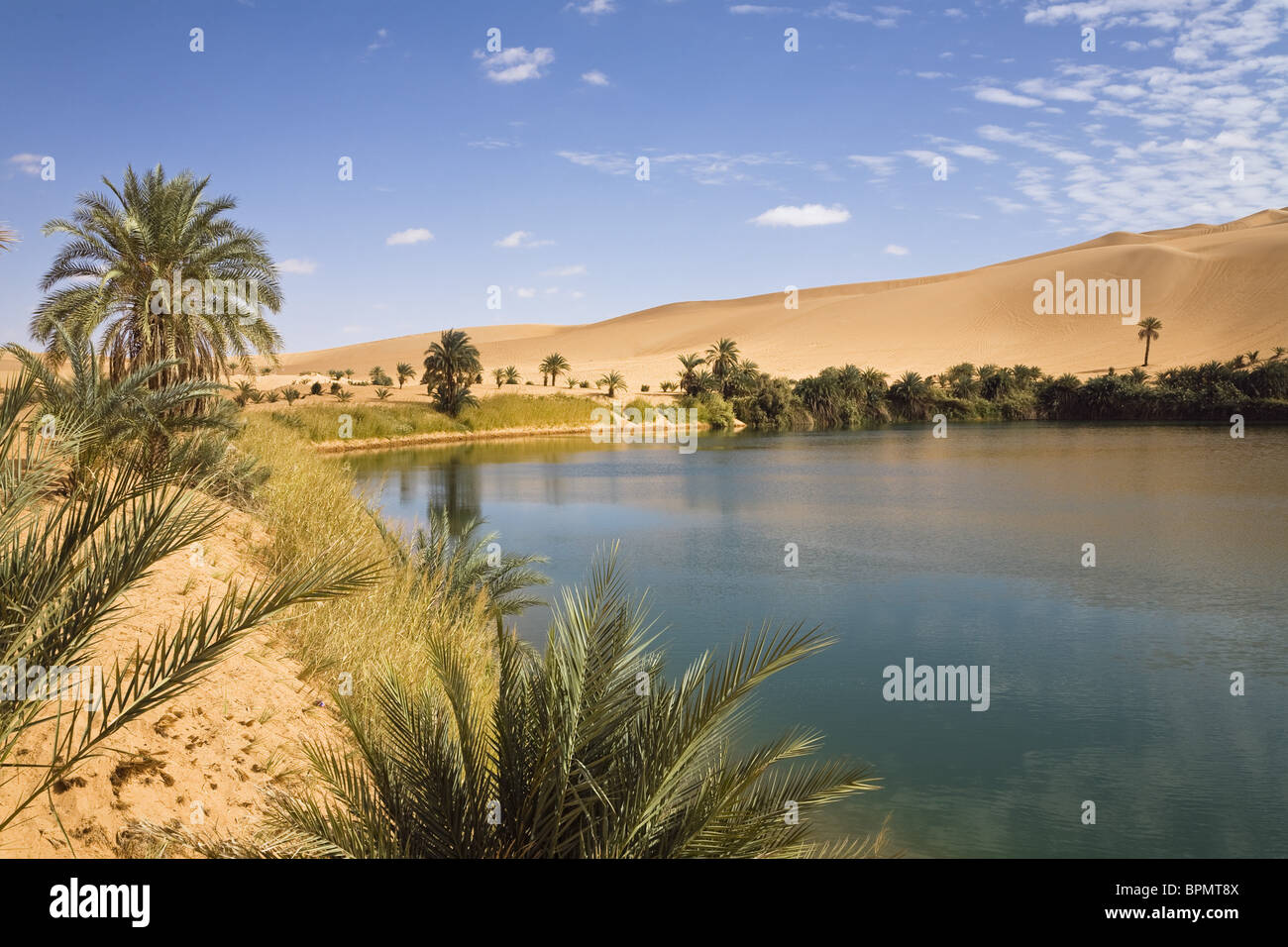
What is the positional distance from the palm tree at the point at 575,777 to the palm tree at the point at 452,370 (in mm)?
47931

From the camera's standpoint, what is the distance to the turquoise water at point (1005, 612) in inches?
299

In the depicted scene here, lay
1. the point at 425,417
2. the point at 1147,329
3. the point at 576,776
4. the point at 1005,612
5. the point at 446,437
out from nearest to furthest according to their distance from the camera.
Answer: the point at 576,776
the point at 1005,612
the point at 446,437
the point at 425,417
the point at 1147,329

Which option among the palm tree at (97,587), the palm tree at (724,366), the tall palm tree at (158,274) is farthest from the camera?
the palm tree at (724,366)

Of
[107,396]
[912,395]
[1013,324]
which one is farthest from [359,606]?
[1013,324]

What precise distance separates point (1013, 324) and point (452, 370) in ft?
242

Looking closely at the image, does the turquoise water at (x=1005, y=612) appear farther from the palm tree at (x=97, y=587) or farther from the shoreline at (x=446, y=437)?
the shoreline at (x=446, y=437)

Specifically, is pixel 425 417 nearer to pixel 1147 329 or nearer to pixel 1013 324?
pixel 1147 329

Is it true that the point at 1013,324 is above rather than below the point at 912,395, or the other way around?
above

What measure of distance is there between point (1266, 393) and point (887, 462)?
3436 cm

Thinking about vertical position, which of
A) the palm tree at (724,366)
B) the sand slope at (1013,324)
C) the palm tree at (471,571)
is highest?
the sand slope at (1013,324)

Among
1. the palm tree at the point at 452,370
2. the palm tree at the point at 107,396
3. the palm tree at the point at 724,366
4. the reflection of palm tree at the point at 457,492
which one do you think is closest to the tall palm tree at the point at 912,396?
the palm tree at the point at 724,366

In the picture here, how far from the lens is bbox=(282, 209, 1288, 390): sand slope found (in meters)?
85.4

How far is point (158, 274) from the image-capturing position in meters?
18.6

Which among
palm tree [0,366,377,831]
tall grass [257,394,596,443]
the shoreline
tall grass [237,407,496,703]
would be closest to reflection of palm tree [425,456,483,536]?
tall grass [237,407,496,703]
